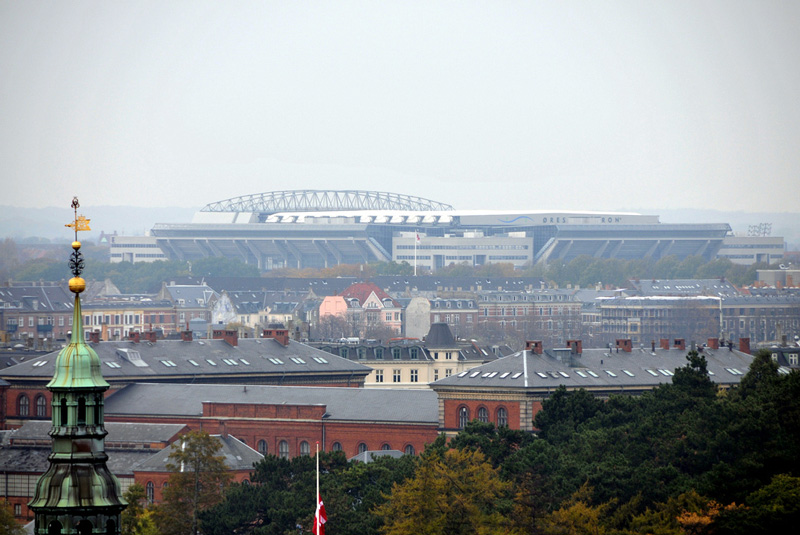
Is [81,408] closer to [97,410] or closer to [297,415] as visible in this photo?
[97,410]

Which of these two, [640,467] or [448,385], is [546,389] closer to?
[448,385]

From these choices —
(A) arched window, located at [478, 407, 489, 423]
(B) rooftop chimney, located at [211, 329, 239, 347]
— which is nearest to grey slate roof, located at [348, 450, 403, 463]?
(A) arched window, located at [478, 407, 489, 423]

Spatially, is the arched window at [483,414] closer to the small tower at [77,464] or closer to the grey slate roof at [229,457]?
the grey slate roof at [229,457]

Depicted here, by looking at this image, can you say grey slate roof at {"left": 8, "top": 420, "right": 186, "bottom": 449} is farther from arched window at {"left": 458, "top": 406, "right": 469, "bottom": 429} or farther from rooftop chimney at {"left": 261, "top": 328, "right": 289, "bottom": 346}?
rooftop chimney at {"left": 261, "top": 328, "right": 289, "bottom": 346}

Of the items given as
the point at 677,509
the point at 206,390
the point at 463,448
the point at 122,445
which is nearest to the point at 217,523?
the point at 463,448

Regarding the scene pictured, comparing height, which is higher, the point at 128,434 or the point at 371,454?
the point at 128,434

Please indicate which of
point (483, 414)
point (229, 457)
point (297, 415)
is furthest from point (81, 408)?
point (297, 415)
